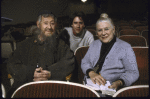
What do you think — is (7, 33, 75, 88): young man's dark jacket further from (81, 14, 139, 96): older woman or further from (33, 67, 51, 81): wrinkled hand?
(81, 14, 139, 96): older woman

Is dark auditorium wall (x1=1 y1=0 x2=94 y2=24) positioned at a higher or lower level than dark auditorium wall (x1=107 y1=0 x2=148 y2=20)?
lower

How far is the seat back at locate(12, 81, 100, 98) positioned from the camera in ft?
2.05

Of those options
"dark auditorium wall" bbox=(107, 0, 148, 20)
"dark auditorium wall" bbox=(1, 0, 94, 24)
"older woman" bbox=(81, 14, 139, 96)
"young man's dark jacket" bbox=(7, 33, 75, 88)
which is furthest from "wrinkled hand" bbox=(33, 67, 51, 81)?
"dark auditorium wall" bbox=(107, 0, 148, 20)

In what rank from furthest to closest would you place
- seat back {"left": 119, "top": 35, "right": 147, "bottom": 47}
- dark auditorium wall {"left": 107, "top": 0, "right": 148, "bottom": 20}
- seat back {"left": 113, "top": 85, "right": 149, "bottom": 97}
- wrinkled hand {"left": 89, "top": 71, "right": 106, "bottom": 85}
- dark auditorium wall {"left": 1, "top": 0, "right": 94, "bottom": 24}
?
dark auditorium wall {"left": 107, "top": 0, "right": 148, "bottom": 20}, dark auditorium wall {"left": 1, "top": 0, "right": 94, "bottom": 24}, seat back {"left": 119, "top": 35, "right": 147, "bottom": 47}, wrinkled hand {"left": 89, "top": 71, "right": 106, "bottom": 85}, seat back {"left": 113, "top": 85, "right": 149, "bottom": 97}

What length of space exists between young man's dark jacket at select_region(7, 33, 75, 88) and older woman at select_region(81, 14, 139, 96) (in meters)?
0.23

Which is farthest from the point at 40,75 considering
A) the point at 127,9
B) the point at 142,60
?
the point at 127,9

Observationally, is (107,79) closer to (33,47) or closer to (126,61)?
(126,61)

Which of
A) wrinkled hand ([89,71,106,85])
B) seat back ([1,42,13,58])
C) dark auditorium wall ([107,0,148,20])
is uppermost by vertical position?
dark auditorium wall ([107,0,148,20])

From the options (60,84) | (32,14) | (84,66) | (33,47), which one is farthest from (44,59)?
(32,14)

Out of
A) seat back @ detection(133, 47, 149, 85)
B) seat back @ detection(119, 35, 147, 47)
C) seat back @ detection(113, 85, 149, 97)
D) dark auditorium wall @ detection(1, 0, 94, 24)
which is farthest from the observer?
dark auditorium wall @ detection(1, 0, 94, 24)

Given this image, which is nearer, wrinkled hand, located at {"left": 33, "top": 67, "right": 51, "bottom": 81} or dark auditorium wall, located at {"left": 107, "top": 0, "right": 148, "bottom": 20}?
wrinkled hand, located at {"left": 33, "top": 67, "right": 51, "bottom": 81}

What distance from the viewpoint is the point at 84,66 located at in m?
1.26

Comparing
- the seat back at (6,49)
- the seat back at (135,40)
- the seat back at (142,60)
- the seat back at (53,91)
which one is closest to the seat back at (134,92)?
the seat back at (53,91)

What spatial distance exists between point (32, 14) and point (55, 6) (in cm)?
188
